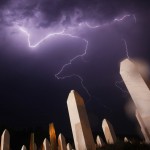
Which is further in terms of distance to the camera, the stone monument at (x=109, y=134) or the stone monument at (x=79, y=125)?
the stone monument at (x=109, y=134)

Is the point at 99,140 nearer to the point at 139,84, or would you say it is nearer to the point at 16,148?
the point at 139,84

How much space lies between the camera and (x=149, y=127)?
9.62 ft

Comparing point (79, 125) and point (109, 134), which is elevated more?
point (109, 134)

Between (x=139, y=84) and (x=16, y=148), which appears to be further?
(x=16, y=148)

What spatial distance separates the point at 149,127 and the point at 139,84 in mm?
740

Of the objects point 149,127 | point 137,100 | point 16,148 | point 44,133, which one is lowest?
point 149,127

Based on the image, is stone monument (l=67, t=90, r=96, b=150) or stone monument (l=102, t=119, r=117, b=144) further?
stone monument (l=102, t=119, r=117, b=144)

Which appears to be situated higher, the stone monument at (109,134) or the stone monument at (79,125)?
the stone monument at (109,134)

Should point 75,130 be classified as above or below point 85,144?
above

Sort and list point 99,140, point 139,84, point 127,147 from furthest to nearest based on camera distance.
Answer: point 99,140, point 127,147, point 139,84

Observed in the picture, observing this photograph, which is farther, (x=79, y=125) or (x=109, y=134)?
(x=109, y=134)

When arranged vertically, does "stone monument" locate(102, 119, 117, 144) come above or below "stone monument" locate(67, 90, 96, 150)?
above

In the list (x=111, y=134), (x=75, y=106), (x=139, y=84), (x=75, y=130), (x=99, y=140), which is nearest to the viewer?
(x=139, y=84)

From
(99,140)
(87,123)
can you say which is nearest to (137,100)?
(87,123)
